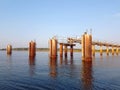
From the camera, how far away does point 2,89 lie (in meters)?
16.8

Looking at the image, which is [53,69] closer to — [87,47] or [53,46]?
[87,47]

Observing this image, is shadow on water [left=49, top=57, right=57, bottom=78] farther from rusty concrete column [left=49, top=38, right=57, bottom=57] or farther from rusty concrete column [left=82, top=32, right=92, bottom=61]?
rusty concrete column [left=82, top=32, right=92, bottom=61]

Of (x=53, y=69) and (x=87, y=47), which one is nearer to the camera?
(x=53, y=69)

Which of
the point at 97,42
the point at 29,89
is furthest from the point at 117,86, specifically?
the point at 97,42

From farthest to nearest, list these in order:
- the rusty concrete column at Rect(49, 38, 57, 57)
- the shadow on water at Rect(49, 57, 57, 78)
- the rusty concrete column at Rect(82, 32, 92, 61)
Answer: the rusty concrete column at Rect(49, 38, 57, 57) < the rusty concrete column at Rect(82, 32, 92, 61) < the shadow on water at Rect(49, 57, 57, 78)

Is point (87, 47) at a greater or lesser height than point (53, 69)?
greater

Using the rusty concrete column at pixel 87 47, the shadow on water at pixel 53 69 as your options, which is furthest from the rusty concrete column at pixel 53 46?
the rusty concrete column at pixel 87 47

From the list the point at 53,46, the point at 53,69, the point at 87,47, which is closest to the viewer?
the point at 53,69

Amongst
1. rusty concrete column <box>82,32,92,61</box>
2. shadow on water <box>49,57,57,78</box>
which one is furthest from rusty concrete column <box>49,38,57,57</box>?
rusty concrete column <box>82,32,92,61</box>

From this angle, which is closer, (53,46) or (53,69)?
(53,69)

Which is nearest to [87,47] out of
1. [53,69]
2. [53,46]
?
[53,69]

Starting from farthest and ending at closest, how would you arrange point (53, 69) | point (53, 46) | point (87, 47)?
1. point (53, 46)
2. point (87, 47)
3. point (53, 69)

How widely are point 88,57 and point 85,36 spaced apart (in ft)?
11.8

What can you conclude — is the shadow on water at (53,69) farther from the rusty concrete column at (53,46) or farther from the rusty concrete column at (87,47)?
the rusty concrete column at (87,47)
